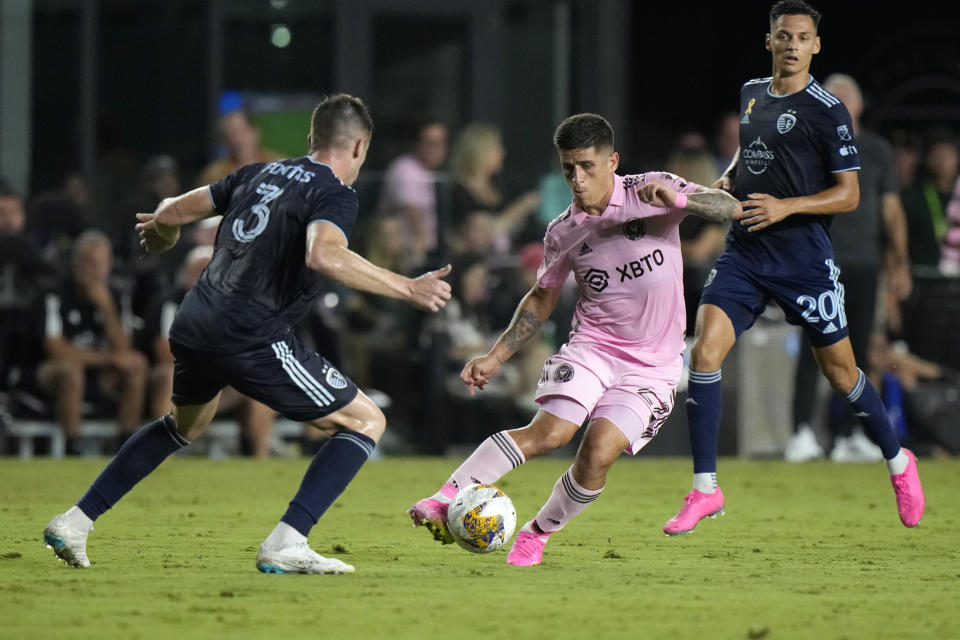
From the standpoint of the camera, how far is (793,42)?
7.61 meters

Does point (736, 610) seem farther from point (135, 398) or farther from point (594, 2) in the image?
point (594, 2)

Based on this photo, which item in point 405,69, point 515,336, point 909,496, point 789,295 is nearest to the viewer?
point 515,336

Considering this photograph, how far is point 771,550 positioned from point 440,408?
241 inches

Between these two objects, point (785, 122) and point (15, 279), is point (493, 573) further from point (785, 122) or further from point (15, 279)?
point (15, 279)

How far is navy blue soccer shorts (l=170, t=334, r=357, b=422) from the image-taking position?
19.8 ft

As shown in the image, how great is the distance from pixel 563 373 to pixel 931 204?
8.68 metres

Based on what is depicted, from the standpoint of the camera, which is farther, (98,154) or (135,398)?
(98,154)

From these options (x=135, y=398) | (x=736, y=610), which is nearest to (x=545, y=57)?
(x=135, y=398)

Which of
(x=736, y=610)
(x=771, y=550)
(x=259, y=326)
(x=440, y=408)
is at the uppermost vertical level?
(x=259, y=326)

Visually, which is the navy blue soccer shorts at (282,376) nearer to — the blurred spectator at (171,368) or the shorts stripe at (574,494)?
the shorts stripe at (574,494)

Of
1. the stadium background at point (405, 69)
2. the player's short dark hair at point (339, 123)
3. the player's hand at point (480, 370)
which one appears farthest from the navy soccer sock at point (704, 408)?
the stadium background at point (405, 69)

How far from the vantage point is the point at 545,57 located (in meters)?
17.5

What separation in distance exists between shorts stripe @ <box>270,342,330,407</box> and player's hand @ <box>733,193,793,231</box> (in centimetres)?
234

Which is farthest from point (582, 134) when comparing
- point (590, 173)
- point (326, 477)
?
point (326, 477)
